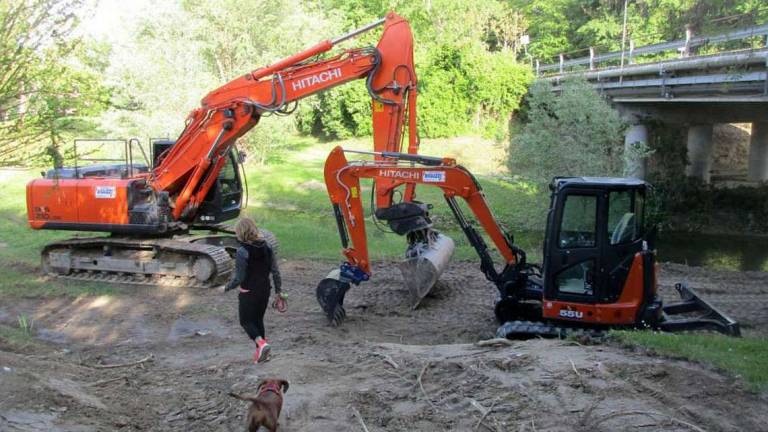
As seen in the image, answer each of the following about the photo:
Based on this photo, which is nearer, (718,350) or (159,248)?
(718,350)

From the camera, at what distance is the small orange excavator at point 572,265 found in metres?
8.26

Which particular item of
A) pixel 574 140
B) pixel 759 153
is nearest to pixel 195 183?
pixel 574 140

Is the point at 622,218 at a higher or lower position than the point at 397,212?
higher

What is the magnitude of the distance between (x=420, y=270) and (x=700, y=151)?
62.3ft

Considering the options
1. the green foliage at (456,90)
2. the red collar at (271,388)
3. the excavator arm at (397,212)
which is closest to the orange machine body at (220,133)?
the excavator arm at (397,212)

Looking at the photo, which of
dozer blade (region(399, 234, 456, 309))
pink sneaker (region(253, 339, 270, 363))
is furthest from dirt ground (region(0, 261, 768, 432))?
dozer blade (region(399, 234, 456, 309))

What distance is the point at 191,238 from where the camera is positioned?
12789mm

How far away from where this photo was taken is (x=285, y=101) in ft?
37.2

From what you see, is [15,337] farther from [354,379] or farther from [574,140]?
[574,140]

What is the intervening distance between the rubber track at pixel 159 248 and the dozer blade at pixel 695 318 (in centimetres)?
717

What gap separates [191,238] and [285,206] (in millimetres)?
10474

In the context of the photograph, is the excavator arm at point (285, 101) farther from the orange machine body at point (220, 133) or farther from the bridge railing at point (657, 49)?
the bridge railing at point (657, 49)

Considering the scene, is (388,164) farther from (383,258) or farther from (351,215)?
(383,258)

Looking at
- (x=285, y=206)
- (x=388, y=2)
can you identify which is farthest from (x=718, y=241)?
(x=388, y=2)
